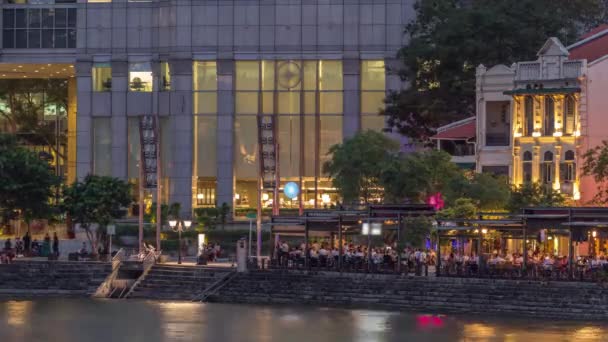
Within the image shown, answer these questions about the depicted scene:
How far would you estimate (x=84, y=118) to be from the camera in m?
147

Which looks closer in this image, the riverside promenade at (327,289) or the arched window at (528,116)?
the riverside promenade at (327,289)

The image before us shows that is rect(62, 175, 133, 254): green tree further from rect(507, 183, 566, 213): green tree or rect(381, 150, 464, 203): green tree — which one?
rect(507, 183, 566, 213): green tree

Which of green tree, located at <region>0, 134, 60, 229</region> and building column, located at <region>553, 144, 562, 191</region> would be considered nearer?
building column, located at <region>553, 144, 562, 191</region>

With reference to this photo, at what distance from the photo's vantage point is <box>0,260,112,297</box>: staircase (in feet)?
351

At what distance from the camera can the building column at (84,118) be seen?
14725 centimetres

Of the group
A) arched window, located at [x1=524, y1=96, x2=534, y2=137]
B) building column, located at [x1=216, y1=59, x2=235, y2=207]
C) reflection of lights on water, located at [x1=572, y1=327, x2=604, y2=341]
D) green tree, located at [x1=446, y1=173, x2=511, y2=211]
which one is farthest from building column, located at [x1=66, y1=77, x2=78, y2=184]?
reflection of lights on water, located at [x1=572, y1=327, x2=604, y2=341]

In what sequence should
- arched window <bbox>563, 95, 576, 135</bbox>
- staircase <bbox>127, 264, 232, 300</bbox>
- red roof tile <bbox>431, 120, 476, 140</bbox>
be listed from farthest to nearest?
red roof tile <bbox>431, 120, 476, 140</bbox>
arched window <bbox>563, 95, 576, 135</bbox>
staircase <bbox>127, 264, 232, 300</bbox>

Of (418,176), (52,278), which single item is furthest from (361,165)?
(52,278)

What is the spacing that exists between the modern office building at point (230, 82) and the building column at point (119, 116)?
3.3 inches

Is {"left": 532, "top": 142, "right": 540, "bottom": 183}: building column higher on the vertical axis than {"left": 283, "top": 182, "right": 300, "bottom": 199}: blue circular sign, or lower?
higher

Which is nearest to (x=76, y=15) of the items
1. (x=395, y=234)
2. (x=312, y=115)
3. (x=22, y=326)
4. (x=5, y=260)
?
(x=312, y=115)

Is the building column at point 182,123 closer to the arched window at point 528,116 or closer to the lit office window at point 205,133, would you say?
the lit office window at point 205,133

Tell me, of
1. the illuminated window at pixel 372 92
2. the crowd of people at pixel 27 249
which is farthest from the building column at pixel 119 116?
the crowd of people at pixel 27 249

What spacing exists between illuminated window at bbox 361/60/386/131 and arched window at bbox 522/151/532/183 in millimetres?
33174
